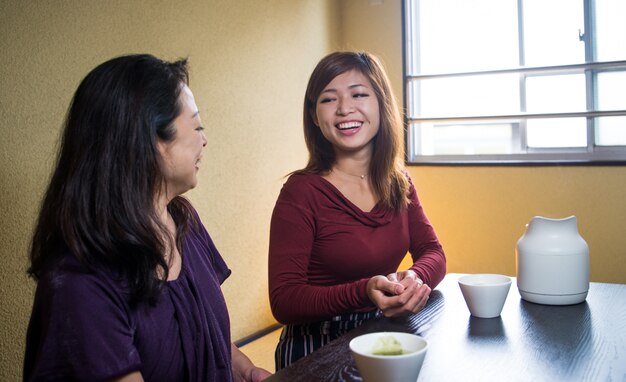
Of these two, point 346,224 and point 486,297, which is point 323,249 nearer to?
point 346,224

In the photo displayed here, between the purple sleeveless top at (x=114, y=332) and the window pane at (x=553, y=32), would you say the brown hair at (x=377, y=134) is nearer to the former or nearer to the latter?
the purple sleeveless top at (x=114, y=332)

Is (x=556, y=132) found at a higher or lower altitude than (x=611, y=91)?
lower

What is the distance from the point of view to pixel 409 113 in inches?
164

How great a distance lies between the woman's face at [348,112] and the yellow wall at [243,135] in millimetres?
1063

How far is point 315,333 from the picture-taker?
1.53 metres

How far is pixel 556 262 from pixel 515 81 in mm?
2665

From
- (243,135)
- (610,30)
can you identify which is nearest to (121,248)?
(243,135)

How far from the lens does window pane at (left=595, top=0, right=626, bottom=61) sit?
3.55 m

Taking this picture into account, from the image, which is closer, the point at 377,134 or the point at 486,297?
the point at 486,297

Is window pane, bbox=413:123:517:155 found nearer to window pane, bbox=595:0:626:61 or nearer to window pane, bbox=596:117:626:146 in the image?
window pane, bbox=596:117:626:146

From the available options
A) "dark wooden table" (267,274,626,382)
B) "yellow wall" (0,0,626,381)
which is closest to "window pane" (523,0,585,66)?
"yellow wall" (0,0,626,381)

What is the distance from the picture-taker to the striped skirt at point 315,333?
5.00 feet

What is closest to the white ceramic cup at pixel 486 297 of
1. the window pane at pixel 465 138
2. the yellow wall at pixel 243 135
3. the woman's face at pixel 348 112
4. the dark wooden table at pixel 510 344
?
the dark wooden table at pixel 510 344

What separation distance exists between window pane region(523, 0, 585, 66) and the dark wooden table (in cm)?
252
